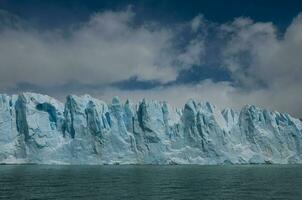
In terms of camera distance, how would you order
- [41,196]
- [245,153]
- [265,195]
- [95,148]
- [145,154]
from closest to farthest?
[41,196]
[265,195]
[95,148]
[145,154]
[245,153]

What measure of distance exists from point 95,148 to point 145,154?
16.6 metres

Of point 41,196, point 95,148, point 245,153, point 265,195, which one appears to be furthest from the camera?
point 245,153

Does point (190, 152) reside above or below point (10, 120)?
below

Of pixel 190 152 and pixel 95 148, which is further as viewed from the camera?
pixel 190 152

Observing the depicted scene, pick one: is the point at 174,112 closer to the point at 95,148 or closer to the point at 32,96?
the point at 95,148

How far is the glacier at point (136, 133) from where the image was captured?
111 meters

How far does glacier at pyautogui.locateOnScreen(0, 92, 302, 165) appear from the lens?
111 m

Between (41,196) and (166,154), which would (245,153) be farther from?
(41,196)

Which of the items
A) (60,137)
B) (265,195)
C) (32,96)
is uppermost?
(32,96)

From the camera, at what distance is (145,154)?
126 metres

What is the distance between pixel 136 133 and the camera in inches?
4990

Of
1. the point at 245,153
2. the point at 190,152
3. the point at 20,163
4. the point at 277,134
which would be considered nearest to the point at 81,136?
the point at 20,163

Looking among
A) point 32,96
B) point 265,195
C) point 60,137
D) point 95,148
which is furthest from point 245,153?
point 265,195

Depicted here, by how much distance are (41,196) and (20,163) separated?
79625 mm
